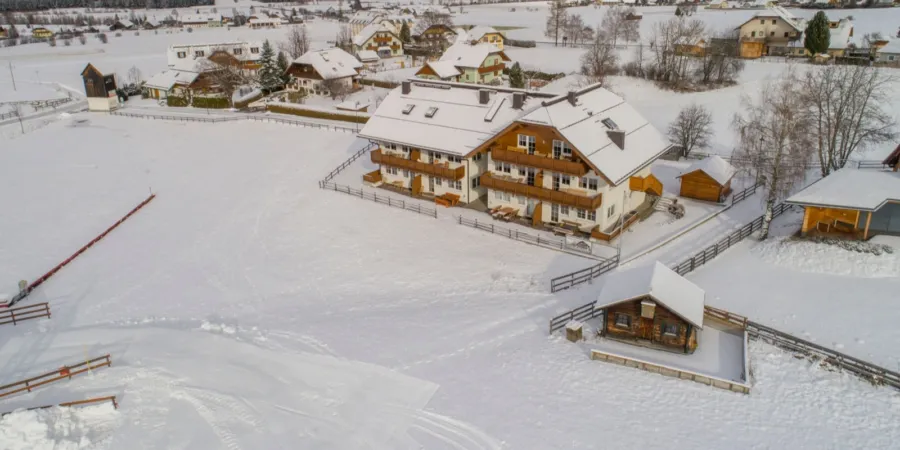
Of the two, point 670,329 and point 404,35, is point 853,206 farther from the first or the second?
point 404,35

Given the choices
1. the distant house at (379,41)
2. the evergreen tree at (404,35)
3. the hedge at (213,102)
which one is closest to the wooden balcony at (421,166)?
the hedge at (213,102)

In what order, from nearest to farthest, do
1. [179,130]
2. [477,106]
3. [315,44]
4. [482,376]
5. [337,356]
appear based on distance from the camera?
1. [482,376]
2. [337,356]
3. [477,106]
4. [179,130]
5. [315,44]

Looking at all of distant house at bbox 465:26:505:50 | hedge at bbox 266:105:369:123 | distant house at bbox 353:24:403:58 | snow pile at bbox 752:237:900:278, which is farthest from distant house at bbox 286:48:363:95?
snow pile at bbox 752:237:900:278

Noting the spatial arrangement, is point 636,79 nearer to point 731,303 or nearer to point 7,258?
point 731,303

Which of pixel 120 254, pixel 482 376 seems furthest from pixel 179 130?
pixel 482 376

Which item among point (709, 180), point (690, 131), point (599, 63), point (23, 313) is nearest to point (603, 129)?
point (709, 180)

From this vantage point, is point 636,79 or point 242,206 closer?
point 242,206

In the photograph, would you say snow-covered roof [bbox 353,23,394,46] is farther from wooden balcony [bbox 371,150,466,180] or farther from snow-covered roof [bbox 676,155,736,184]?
snow-covered roof [bbox 676,155,736,184]
